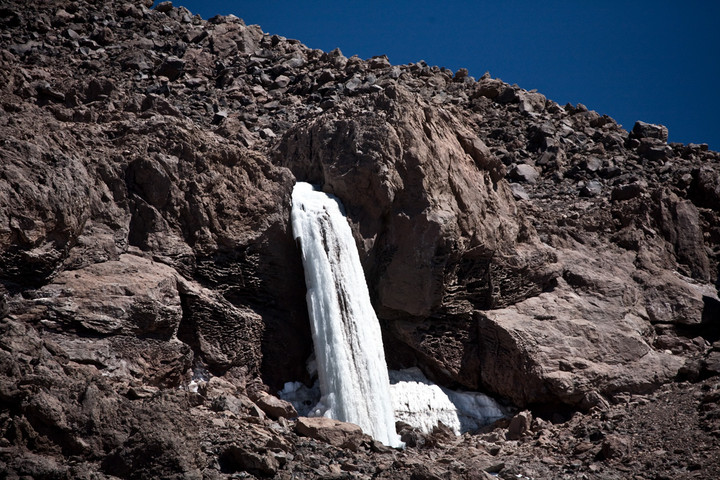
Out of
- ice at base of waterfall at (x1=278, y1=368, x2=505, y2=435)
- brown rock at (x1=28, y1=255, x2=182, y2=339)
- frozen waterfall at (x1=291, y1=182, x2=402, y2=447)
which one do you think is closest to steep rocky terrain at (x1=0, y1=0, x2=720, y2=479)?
brown rock at (x1=28, y1=255, x2=182, y2=339)

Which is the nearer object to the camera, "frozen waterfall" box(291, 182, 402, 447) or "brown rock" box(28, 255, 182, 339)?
"brown rock" box(28, 255, 182, 339)

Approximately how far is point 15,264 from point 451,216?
360 inches

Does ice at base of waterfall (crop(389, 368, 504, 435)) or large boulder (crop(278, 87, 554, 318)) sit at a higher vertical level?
large boulder (crop(278, 87, 554, 318))

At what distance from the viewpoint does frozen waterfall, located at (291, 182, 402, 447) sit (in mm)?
16703

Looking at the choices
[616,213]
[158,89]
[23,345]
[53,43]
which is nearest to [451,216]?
[616,213]

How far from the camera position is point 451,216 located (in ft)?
61.4

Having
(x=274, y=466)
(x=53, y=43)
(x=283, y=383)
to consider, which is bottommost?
(x=274, y=466)

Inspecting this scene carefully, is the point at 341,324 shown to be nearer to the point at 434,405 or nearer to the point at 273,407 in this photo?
the point at 273,407

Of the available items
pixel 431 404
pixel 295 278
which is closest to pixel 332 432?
pixel 295 278

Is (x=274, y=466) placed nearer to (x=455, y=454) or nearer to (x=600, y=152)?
(x=455, y=454)

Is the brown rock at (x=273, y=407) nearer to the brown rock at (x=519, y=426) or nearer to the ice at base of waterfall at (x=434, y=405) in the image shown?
the ice at base of waterfall at (x=434, y=405)

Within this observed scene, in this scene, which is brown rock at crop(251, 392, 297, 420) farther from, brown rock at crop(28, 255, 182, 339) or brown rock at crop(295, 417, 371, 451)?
brown rock at crop(28, 255, 182, 339)

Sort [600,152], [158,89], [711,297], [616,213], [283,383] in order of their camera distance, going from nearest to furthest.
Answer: [283,383]
[711,297]
[616,213]
[158,89]
[600,152]

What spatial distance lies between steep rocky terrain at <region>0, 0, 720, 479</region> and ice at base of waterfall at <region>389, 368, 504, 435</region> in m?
0.32
